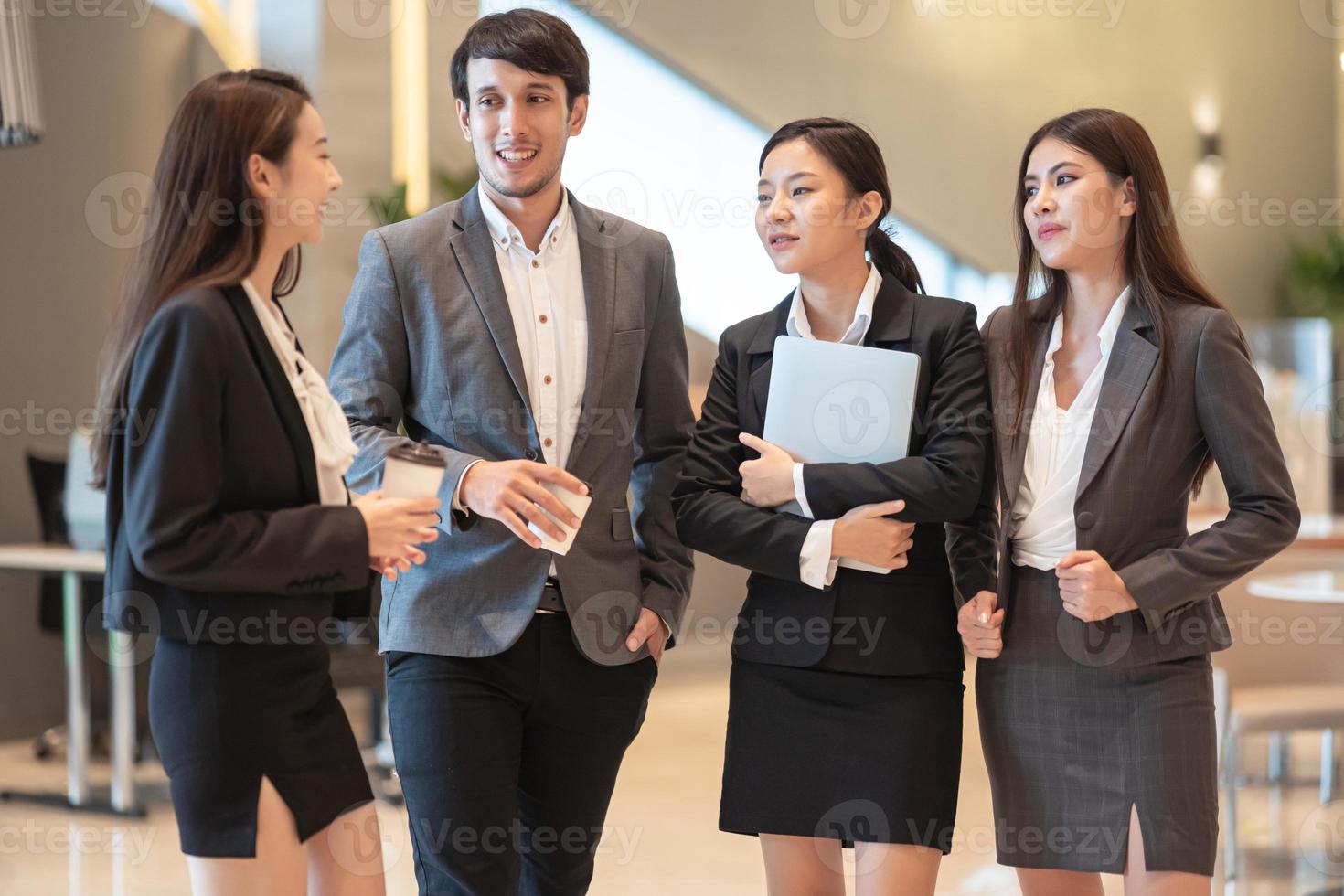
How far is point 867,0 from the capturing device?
371 inches

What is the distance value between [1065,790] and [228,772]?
1323 mm

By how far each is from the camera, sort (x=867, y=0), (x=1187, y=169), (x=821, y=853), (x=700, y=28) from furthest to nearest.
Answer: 1. (x=1187, y=169)
2. (x=867, y=0)
3. (x=700, y=28)
4. (x=821, y=853)

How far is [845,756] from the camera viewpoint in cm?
228

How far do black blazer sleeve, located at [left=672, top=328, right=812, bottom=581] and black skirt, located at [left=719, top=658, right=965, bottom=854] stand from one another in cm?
21

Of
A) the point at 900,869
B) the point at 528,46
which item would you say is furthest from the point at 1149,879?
the point at 528,46

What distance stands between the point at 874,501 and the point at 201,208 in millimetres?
1129

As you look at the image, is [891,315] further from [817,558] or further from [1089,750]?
[1089,750]

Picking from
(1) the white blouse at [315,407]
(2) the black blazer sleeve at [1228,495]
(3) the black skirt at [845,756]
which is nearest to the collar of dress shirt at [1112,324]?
(2) the black blazer sleeve at [1228,495]

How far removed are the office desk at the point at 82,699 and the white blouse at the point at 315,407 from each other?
11.0ft

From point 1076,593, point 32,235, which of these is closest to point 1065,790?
point 1076,593

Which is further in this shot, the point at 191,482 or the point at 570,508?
the point at 570,508

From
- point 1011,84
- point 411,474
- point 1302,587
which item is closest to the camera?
point 411,474

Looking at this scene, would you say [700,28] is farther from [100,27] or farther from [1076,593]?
[1076,593]

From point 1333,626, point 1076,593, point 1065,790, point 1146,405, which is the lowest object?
point 1333,626
